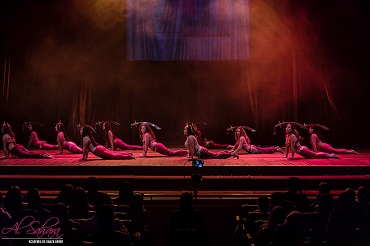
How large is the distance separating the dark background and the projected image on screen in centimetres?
73

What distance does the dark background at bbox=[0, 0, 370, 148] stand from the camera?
1603cm

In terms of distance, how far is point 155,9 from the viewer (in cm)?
1555

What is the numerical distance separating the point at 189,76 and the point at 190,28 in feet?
7.34
